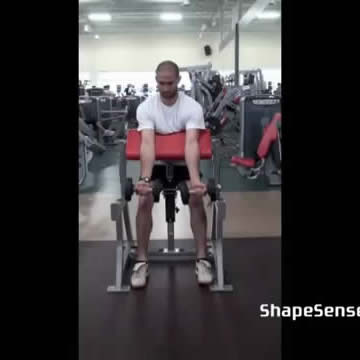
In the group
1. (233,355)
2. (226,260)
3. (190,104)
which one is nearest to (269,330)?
(233,355)

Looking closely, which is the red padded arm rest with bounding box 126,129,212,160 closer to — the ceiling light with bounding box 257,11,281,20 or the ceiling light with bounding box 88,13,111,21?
the ceiling light with bounding box 257,11,281,20

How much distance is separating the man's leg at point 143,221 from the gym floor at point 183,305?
0.54 ft

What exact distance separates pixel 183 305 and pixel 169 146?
839 millimetres

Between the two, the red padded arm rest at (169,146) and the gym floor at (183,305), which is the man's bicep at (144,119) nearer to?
the red padded arm rest at (169,146)

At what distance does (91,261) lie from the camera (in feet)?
9.94

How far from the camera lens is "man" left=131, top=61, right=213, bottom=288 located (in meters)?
2.59

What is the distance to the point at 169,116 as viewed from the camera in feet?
8.85

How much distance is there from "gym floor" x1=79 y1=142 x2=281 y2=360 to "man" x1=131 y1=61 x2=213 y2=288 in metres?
0.12

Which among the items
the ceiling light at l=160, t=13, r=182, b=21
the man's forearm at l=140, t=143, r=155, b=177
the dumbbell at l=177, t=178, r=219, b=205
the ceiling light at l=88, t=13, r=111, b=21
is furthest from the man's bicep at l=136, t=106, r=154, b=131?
the ceiling light at l=160, t=13, r=182, b=21

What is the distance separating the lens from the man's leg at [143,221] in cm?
270

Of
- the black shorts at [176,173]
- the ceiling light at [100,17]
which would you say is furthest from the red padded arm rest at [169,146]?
the ceiling light at [100,17]
